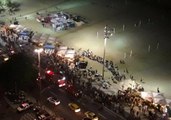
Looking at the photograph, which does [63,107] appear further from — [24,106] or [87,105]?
[24,106]

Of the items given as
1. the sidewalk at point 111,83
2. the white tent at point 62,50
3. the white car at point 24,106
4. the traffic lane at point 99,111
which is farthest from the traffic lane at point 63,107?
the white tent at point 62,50

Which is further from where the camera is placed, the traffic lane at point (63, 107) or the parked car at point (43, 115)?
the traffic lane at point (63, 107)

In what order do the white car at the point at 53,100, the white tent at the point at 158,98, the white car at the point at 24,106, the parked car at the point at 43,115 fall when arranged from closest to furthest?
the parked car at the point at 43,115
the white car at the point at 24,106
the white tent at the point at 158,98
the white car at the point at 53,100

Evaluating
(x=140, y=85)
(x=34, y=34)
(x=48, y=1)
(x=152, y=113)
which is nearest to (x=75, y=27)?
(x=34, y=34)

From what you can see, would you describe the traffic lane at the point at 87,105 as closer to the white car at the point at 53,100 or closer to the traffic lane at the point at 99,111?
the traffic lane at the point at 99,111

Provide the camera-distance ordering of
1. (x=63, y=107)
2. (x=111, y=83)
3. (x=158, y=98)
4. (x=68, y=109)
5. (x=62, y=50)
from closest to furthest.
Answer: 1. (x=68, y=109)
2. (x=158, y=98)
3. (x=63, y=107)
4. (x=111, y=83)
5. (x=62, y=50)

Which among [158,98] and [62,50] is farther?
[62,50]

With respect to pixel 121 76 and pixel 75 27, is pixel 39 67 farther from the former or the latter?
pixel 75 27

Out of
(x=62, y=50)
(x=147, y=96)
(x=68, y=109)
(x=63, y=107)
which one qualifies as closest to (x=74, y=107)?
(x=68, y=109)

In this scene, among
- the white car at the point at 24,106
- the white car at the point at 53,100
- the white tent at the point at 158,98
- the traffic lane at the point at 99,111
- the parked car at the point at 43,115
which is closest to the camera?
the parked car at the point at 43,115

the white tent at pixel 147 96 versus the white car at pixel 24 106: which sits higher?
the white tent at pixel 147 96
